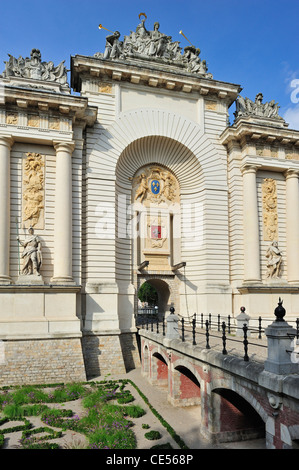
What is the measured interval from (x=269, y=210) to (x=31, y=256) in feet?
48.9

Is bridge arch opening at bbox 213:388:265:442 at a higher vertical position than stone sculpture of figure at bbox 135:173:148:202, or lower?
lower

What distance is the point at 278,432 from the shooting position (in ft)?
30.7

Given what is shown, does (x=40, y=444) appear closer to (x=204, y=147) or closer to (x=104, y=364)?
(x=104, y=364)

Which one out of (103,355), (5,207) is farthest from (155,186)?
(103,355)

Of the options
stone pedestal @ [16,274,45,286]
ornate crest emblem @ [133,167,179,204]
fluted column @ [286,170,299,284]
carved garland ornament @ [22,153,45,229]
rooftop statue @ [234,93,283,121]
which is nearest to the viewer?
stone pedestal @ [16,274,45,286]

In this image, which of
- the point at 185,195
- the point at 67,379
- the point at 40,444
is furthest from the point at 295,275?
the point at 40,444

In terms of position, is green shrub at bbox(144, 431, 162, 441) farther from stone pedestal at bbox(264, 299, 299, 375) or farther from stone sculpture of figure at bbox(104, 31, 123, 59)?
stone sculpture of figure at bbox(104, 31, 123, 59)

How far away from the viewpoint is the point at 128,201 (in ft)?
83.2

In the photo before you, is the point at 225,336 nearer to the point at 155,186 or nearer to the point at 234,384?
the point at 234,384

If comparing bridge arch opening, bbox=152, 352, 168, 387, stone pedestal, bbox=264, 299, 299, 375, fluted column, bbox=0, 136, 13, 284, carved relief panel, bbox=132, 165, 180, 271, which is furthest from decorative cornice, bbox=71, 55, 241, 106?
stone pedestal, bbox=264, 299, 299, 375

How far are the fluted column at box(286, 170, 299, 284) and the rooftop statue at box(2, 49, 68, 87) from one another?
15240 mm

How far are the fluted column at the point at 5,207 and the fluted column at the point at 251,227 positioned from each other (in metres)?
13.7

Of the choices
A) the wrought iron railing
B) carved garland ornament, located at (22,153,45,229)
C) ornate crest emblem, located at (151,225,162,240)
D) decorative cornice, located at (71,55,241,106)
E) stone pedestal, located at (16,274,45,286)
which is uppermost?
decorative cornice, located at (71,55,241,106)

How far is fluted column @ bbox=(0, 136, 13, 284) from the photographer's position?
1952 cm
